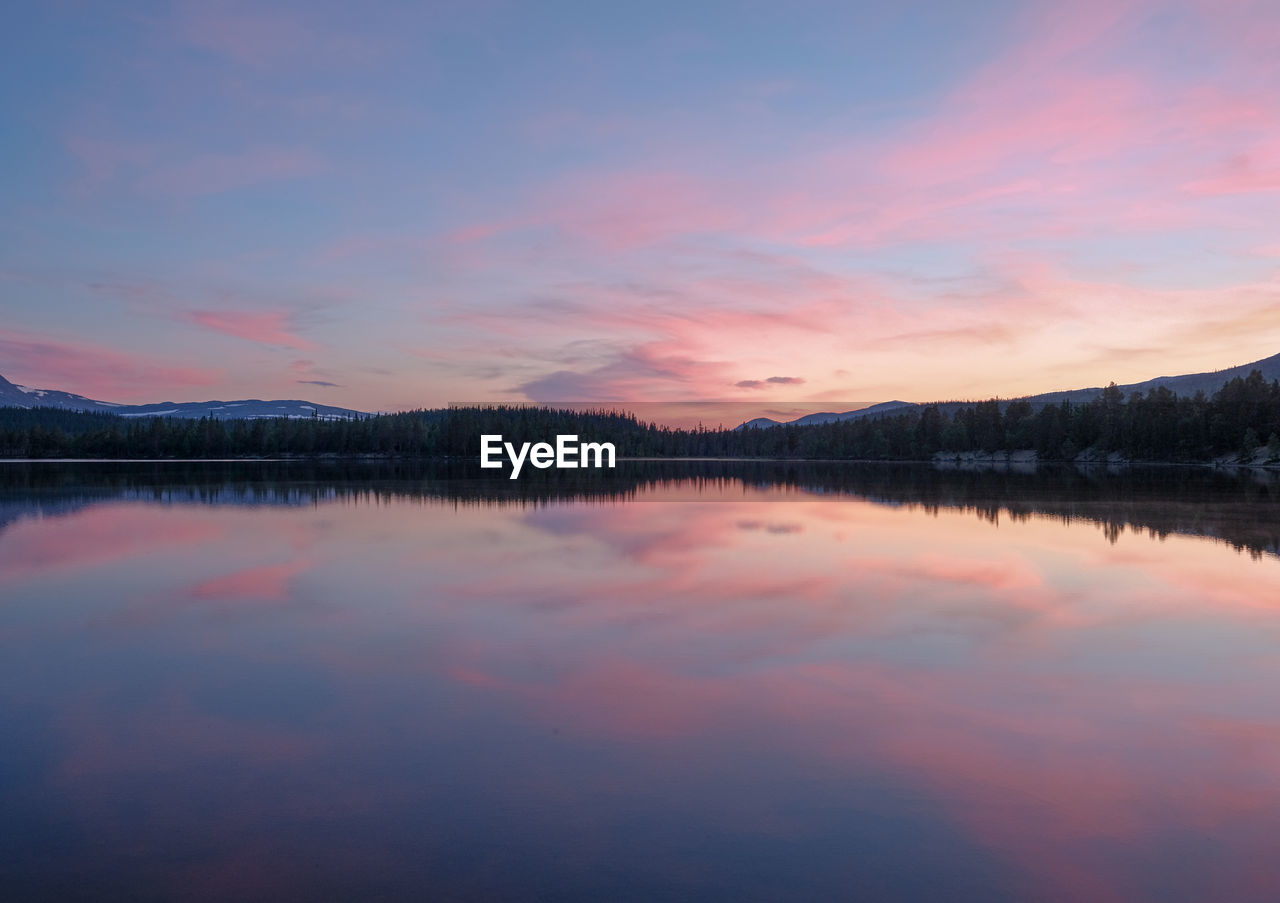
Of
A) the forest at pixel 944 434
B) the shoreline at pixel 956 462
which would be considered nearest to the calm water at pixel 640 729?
the shoreline at pixel 956 462

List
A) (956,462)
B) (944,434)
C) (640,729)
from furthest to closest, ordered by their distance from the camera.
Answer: (944,434) → (956,462) → (640,729)

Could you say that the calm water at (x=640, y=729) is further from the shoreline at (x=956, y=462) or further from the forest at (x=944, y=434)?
the forest at (x=944, y=434)

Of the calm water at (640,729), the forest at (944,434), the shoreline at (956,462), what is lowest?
the calm water at (640,729)

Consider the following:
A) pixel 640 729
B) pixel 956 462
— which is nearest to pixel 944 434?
pixel 956 462

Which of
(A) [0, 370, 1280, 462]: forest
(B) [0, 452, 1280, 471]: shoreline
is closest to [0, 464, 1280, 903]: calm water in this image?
(B) [0, 452, 1280, 471]: shoreline

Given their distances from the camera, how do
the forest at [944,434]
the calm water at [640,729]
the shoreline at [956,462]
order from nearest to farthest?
the calm water at [640,729] → the shoreline at [956,462] → the forest at [944,434]

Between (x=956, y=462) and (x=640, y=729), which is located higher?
(x=956, y=462)

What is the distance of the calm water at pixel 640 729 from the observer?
19.5 feet

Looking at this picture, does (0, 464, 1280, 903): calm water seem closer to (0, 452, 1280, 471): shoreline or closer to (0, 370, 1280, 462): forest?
(0, 452, 1280, 471): shoreline

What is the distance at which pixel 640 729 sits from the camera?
878 cm

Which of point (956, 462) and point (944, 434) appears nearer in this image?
point (956, 462)

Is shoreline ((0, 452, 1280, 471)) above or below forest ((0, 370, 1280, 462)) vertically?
below

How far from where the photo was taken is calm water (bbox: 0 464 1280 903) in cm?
594

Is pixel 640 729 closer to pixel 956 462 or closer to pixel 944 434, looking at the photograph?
pixel 956 462
